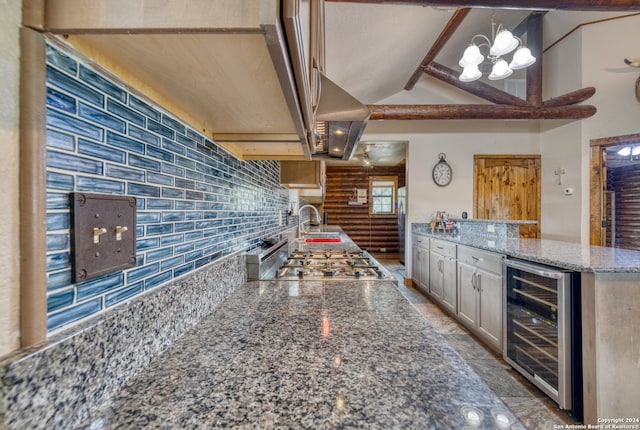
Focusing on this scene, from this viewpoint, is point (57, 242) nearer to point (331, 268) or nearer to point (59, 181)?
point (59, 181)

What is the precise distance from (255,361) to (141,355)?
0.24 meters

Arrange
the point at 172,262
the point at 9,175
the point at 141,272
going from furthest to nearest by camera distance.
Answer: the point at 172,262 < the point at 141,272 < the point at 9,175

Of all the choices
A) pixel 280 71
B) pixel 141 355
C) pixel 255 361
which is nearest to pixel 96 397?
pixel 141 355

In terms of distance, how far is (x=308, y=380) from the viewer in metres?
0.51

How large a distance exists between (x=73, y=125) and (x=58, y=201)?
0.46 feet

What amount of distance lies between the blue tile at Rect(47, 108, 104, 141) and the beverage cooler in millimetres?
2158

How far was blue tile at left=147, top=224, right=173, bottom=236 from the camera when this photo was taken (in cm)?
66

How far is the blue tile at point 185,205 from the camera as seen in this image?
787 millimetres

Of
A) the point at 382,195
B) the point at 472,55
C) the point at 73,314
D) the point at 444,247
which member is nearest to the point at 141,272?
the point at 73,314

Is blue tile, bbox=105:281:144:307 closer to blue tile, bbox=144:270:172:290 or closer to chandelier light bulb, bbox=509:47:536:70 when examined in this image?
blue tile, bbox=144:270:172:290

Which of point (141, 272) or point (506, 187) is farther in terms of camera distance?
point (506, 187)

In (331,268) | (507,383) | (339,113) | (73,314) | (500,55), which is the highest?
(500,55)

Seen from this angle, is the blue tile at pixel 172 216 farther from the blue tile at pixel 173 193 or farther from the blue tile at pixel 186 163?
the blue tile at pixel 186 163

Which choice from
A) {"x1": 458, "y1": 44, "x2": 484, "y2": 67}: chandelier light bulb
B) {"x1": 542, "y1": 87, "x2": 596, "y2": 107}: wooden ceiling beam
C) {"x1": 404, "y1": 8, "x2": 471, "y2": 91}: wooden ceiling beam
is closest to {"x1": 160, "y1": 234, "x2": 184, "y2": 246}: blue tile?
{"x1": 404, "y1": 8, "x2": 471, "y2": 91}: wooden ceiling beam
